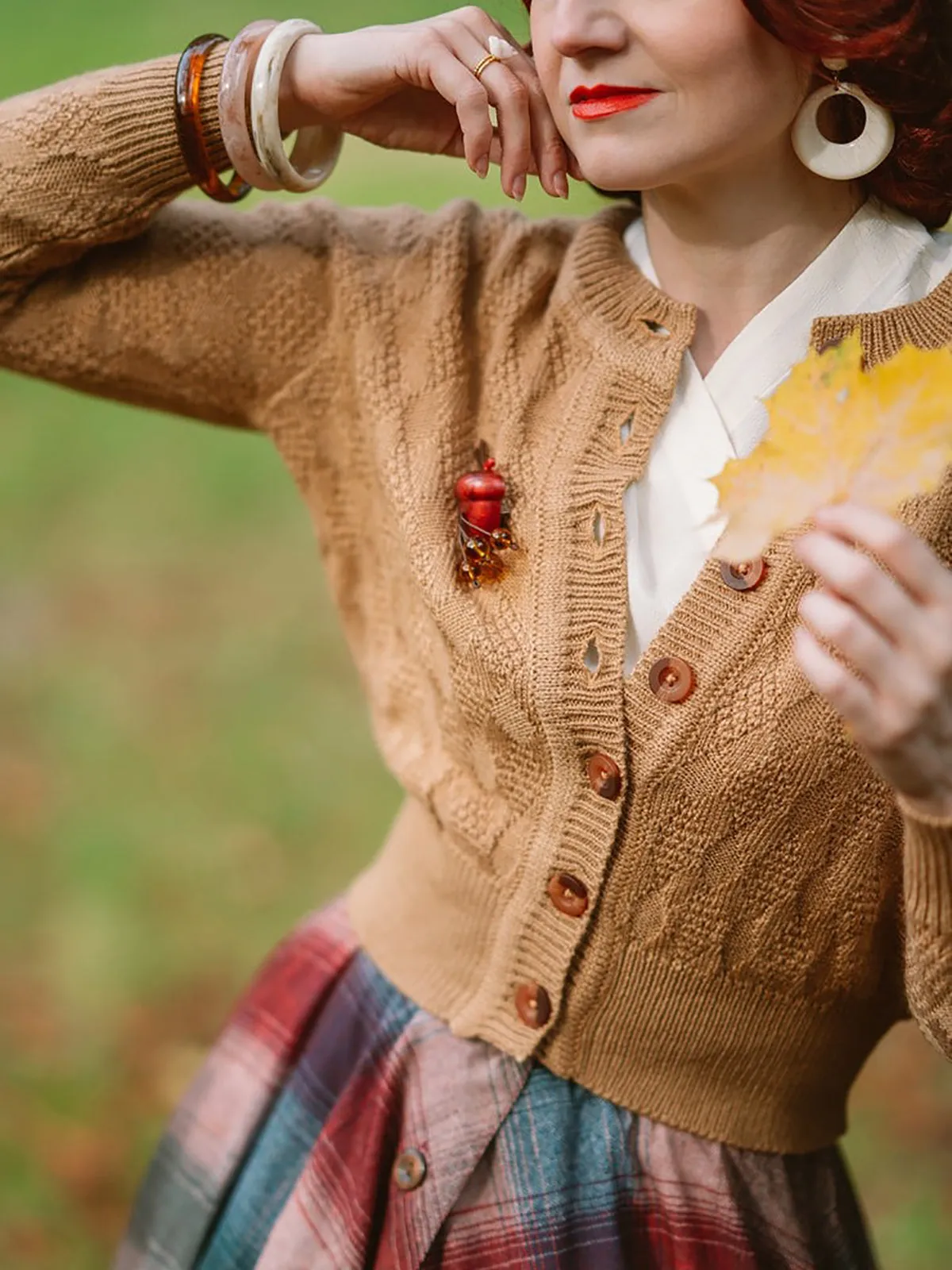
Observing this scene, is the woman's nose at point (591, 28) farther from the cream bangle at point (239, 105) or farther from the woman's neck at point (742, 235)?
the cream bangle at point (239, 105)

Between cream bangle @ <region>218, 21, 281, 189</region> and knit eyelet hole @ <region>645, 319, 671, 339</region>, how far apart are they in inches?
11.8

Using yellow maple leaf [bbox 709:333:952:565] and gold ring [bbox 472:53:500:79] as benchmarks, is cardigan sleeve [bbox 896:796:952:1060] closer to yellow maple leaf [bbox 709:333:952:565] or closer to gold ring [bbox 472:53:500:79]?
yellow maple leaf [bbox 709:333:952:565]

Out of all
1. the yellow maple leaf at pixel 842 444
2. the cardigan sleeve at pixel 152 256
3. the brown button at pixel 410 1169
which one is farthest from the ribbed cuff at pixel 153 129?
the brown button at pixel 410 1169

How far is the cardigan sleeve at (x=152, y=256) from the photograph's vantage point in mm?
1086

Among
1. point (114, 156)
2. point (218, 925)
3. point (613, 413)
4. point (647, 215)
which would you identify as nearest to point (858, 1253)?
point (613, 413)

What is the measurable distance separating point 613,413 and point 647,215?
0.16 meters

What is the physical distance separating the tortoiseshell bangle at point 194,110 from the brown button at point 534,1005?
633mm

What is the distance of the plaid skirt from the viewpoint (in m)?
1.02

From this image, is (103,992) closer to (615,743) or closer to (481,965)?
(481,965)

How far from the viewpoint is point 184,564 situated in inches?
106

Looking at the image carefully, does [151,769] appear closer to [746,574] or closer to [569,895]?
[569,895]

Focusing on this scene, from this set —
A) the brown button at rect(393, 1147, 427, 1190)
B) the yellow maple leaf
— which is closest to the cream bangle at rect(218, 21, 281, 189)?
the yellow maple leaf

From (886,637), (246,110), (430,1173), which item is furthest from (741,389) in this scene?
(430,1173)

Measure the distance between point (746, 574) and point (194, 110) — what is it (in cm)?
53
